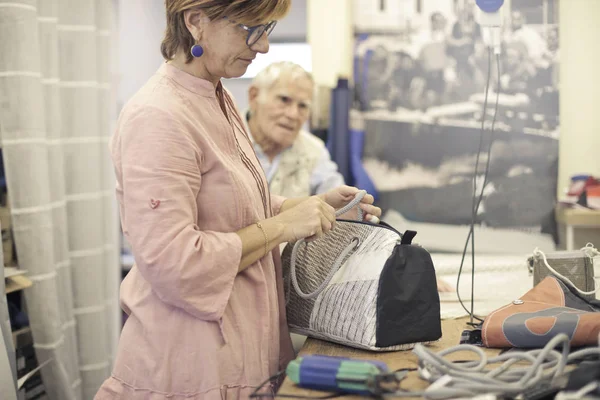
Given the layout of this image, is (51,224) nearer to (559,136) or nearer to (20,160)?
(20,160)

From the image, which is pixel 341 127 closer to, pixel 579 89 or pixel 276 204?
pixel 579 89

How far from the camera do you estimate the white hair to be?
265cm

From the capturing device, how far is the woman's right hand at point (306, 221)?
3.87 feet

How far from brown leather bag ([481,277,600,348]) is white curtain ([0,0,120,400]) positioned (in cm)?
145

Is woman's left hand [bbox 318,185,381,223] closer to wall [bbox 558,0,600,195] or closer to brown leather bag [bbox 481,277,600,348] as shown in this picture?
brown leather bag [bbox 481,277,600,348]

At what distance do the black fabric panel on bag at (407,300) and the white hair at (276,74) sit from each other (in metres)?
1.61

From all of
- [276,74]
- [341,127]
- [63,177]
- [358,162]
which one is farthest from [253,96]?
[63,177]

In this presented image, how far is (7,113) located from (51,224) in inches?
14.9

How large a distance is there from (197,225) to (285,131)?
153 centimetres

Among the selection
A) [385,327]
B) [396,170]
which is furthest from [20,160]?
[396,170]

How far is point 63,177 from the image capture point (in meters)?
2.24

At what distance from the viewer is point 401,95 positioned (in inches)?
113

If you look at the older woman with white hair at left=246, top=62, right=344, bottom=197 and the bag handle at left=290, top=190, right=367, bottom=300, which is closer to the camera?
the bag handle at left=290, top=190, right=367, bottom=300

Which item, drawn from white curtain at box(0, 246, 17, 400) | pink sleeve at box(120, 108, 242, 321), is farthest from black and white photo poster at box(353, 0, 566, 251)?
pink sleeve at box(120, 108, 242, 321)
